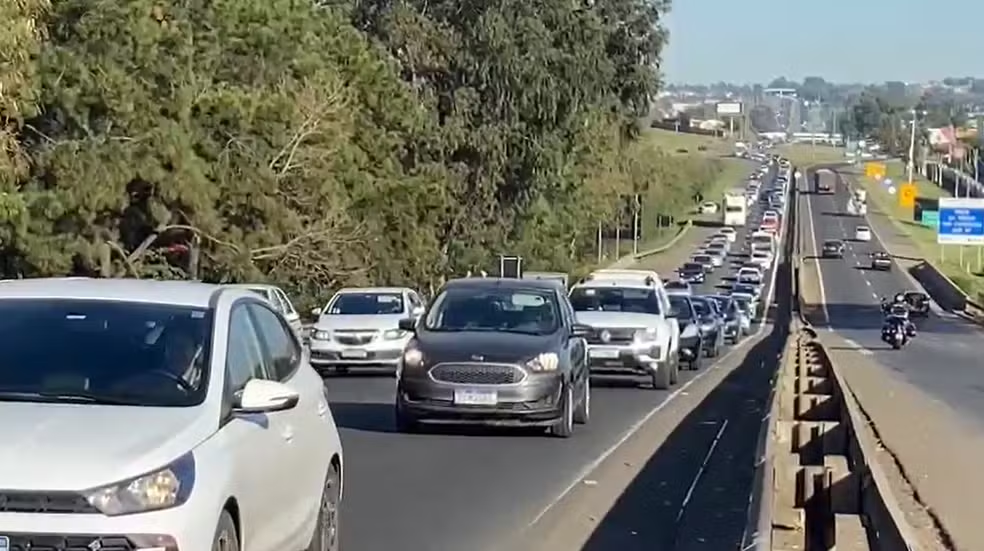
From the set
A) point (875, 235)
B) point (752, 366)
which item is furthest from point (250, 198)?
point (875, 235)

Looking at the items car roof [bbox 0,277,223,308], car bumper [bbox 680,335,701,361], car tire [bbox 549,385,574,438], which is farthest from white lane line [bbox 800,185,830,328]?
car roof [bbox 0,277,223,308]

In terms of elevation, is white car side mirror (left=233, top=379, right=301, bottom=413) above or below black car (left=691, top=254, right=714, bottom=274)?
above

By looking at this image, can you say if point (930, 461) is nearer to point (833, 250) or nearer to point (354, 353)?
point (354, 353)

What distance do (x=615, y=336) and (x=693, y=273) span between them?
251ft

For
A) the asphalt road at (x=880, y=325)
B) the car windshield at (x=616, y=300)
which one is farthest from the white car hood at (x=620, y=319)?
the asphalt road at (x=880, y=325)

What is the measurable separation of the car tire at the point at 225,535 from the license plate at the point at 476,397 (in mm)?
11103

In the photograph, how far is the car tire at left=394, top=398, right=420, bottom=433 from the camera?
1995 centimetres

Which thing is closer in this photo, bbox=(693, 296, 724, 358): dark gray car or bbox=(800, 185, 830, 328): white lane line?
bbox=(693, 296, 724, 358): dark gray car

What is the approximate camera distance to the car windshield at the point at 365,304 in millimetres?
33562

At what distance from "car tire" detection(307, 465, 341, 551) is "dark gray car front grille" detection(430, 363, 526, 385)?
860 cm

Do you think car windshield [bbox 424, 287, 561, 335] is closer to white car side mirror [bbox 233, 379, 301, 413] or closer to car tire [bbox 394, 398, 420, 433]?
car tire [bbox 394, 398, 420, 433]


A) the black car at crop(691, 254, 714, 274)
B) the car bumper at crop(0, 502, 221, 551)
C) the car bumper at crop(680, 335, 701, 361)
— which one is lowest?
the black car at crop(691, 254, 714, 274)

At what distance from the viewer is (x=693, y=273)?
105562mm

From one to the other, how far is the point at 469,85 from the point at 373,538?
51459 millimetres
